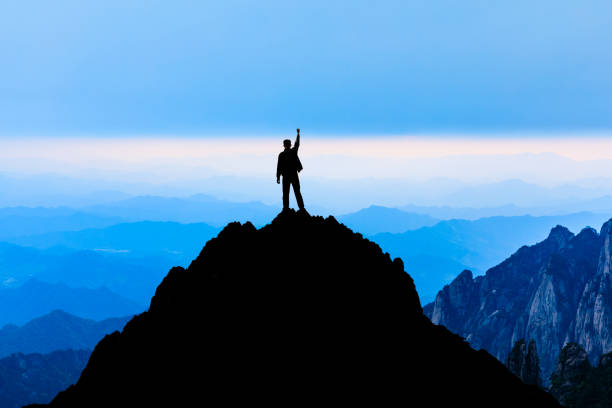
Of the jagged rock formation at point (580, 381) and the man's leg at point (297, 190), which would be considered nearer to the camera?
the man's leg at point (297, 190)

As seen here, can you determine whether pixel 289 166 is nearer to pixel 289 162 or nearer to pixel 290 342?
pixel 289 162

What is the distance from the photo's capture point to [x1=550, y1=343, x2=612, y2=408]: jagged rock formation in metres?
91.2

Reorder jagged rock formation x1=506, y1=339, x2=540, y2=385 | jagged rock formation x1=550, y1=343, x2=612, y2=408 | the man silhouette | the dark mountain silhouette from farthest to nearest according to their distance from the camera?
1. jagged rock formation x1=506, y1=339, x2=540, y2=385
2. jagged rock formation x1=550, y1=343, x2=612, y2=408
3. the man silhouette
4. the dark mountain silhouette

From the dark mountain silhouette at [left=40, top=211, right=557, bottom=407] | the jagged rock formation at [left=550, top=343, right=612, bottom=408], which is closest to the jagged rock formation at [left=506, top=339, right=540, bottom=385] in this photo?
the jagged rock formation at [left=550, top=343, right=612, bottom=408]

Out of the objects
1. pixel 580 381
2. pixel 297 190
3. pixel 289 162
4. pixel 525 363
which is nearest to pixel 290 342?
pixel 297 190

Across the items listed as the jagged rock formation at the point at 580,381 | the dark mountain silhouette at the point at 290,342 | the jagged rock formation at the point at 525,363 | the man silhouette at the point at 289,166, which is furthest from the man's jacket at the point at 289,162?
the jagged rock formation at the point at 525,363

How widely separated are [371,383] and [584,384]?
94.2 metres

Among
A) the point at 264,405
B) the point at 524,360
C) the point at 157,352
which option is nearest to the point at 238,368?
the point at 264,405

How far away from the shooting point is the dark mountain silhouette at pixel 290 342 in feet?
67.4

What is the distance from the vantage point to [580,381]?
325 feet

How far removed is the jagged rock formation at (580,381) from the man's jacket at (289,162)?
82.6m

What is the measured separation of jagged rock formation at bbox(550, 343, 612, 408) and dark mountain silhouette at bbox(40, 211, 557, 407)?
7661 cm

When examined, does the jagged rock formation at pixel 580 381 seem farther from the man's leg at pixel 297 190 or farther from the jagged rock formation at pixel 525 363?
the man's leg at pixel 297 190

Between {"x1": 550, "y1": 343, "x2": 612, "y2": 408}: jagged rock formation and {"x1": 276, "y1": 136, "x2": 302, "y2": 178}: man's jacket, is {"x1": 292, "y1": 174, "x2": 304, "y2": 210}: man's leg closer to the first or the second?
{"x1": 276, "y1": 136, "x2": 302, "y2": 178}: man's jacket
